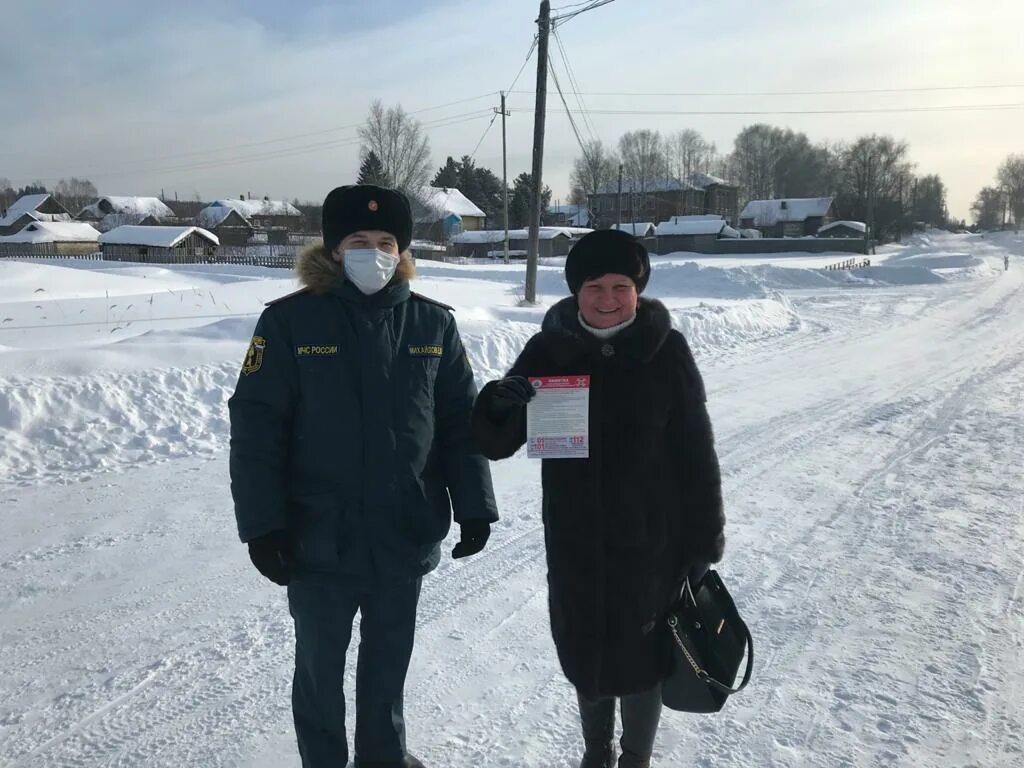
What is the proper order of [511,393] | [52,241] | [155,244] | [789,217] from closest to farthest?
[511,393], [155,244], [52,241], [789,217]

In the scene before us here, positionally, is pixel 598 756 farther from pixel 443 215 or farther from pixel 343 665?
pixel 443 215

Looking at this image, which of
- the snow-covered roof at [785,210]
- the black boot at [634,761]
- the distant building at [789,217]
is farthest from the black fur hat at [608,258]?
the snow-covered roof at [785,210]

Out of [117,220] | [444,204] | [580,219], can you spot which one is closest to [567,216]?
[580,219]

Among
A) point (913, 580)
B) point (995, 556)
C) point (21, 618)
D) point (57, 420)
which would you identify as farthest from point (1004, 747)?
point (57, 420)

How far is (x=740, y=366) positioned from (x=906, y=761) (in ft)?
27.7

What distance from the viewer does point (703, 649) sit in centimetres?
246

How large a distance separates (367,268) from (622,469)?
1.06m

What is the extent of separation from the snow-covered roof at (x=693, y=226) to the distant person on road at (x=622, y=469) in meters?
65.6

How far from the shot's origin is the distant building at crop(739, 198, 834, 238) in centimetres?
8082

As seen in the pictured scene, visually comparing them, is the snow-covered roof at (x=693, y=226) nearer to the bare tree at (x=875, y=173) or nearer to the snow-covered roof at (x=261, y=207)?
the bare tree at (x=875, y=173)

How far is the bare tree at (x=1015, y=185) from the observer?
116 metres

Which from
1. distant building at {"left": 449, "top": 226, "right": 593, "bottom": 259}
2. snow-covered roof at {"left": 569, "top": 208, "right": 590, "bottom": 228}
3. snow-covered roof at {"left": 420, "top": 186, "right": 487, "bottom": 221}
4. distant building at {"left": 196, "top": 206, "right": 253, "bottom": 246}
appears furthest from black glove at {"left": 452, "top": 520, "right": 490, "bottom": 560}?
snow-covered roof at {"left": 569, "top": 208, "right": 590, "bottom": 228}

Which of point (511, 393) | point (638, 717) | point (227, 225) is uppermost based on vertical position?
point (227, 225)

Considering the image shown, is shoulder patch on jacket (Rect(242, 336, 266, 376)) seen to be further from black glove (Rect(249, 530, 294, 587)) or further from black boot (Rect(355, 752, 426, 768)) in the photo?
black boot (Rect(355, 752, 426, 768))
